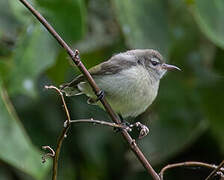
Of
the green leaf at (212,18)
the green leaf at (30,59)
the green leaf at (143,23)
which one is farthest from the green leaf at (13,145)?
the green leaf at (212,18)

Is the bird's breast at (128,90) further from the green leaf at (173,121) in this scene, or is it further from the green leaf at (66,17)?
the green leaf at (173,121)

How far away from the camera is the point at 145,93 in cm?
342

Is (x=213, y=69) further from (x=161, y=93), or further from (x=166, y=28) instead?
(x=166, y=28)

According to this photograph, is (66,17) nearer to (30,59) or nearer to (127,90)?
(30,59)

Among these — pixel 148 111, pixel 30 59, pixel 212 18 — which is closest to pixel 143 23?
pixel 212 18

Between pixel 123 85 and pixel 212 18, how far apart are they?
73 centimetres

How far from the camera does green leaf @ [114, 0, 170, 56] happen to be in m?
3.59

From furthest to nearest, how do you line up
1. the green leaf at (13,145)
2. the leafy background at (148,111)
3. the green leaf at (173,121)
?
the green leaf at (173,121) < the leafy background at (148,111) < the green leaf at (13,145)

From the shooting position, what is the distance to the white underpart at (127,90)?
3.35 metres

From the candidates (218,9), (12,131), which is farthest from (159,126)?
(12,131)

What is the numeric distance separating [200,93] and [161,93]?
319 millimetres

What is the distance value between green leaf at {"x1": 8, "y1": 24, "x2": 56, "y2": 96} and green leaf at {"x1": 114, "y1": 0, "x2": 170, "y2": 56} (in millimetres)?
497

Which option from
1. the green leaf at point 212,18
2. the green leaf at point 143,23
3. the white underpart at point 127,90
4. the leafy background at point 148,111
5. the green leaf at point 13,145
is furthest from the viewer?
the leafy background at point 148,111

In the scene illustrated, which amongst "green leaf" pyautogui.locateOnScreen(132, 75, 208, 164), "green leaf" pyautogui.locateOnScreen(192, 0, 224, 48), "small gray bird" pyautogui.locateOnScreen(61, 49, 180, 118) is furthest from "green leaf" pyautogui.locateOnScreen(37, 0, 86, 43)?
"green leaf" pyautogui.locateOnScreen(132, 75, 208, 164)
